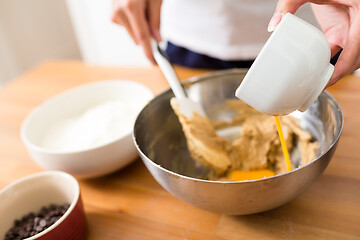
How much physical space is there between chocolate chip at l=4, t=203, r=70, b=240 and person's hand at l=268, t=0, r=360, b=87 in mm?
471

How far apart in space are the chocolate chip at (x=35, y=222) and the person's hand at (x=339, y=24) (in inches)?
18.6

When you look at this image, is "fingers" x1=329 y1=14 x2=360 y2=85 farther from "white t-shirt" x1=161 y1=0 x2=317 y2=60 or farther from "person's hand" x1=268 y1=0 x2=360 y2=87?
"white t-shirt" x1=161 y1=0 x2=317 y2=60

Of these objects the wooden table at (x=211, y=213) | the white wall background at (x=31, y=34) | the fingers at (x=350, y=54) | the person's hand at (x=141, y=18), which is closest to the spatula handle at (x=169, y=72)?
the person's hand at (x=141, y=18)

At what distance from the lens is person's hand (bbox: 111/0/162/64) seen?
2.86 feet

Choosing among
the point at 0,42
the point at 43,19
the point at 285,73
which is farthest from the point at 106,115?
the point at 43,19

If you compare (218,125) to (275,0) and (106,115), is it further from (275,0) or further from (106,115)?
(275,0)

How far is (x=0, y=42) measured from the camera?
7.61ft

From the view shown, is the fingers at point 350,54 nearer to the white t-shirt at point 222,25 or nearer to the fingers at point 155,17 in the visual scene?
the white t-shirt at point 222,25

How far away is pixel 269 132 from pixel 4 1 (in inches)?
85.7

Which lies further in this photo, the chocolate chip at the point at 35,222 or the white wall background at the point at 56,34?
the white wall background at the point at 56,34

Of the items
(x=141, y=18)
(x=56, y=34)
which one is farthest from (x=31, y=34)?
→ (x=141, y=18)

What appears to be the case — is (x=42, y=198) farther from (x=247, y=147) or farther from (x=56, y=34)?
(x=56, y=34)

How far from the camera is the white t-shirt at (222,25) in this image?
961 millimetres

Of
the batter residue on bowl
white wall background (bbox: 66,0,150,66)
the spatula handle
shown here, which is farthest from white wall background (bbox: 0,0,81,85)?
the batter residue on bowl
